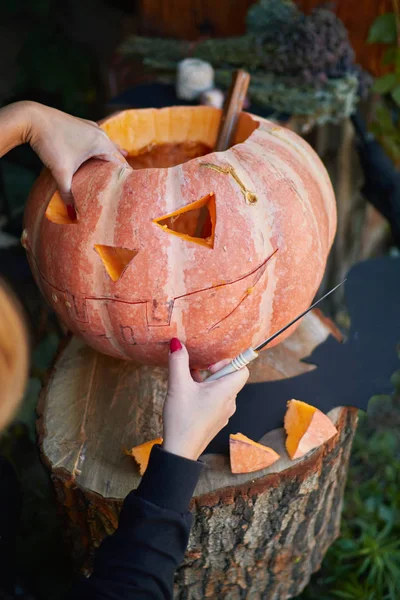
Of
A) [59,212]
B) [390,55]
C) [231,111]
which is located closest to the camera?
[59,212]

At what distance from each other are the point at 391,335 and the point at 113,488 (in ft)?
2.69

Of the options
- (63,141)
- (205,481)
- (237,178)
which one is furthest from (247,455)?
(63,141)

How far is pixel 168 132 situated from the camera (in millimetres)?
1388

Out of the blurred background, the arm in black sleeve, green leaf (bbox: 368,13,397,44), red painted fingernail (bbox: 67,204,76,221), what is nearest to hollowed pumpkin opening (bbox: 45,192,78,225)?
red painted fingernail (bbox: 67,204,76,221)

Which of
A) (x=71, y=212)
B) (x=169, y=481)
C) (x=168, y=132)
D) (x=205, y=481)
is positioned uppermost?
(x=168, y=132)

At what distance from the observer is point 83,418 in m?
1.30

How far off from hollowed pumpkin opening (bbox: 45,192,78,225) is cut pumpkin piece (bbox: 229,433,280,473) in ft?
1.74

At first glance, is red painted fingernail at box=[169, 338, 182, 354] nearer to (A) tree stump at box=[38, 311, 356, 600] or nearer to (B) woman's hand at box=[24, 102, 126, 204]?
(A) tree stump at box=[38, 311, 356, 600]

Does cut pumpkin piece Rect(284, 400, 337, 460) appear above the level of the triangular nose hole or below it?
below

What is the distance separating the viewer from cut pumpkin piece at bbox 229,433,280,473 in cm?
115

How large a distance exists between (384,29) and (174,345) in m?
1.70

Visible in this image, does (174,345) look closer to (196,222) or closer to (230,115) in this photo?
(196,222)

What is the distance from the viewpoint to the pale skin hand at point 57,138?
1.08 m

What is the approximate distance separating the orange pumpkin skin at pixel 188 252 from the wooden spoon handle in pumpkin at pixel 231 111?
0.31ft
